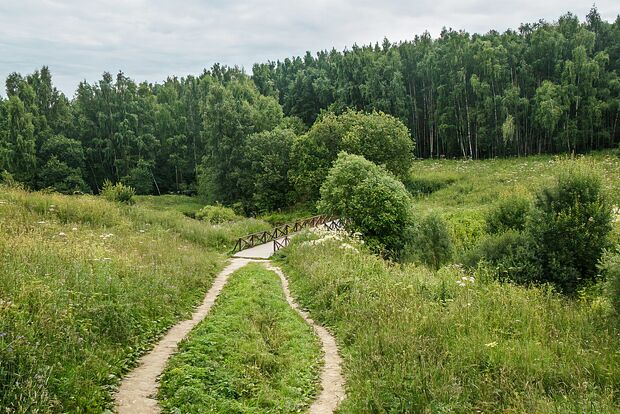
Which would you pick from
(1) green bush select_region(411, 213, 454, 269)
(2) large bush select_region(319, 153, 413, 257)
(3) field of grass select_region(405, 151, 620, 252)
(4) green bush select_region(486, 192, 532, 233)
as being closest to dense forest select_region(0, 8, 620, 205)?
(3) field of grass select_region(405, 151, 620, 252)

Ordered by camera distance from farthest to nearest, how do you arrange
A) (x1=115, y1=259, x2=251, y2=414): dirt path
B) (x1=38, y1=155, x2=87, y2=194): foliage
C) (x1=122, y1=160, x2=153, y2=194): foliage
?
1. (x1=122, y1=160, x2=153, y2=194): foliage
2. (x1=38, y1=155, x2=87, y2=194): foliage
3. (x1=115, y1=259, x2=251, y2=414): dirt path

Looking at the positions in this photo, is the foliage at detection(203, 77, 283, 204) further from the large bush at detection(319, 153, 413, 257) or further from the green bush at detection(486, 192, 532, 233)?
the green bush at detection(486, 192, 532, 233)

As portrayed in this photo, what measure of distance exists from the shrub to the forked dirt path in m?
9.83

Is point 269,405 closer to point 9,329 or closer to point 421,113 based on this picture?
point 9,329

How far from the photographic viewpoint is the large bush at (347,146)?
151 feet

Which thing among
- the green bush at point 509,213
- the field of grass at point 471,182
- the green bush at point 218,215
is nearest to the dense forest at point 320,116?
the field of grass at point 471,182

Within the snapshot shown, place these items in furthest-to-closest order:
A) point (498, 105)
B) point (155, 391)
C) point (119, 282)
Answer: point (498, 105), point (119, 282), point (155, 391)

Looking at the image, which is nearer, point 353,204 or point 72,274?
point 72,274

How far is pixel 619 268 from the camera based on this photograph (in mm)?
8711

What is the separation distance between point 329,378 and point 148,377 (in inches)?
130

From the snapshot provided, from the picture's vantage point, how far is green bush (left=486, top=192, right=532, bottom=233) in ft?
77.0

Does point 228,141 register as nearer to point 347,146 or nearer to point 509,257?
point 347,146

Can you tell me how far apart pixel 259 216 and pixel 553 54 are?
4625 cm

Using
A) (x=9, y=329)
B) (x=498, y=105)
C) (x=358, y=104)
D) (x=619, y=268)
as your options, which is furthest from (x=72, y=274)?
(x=358, y=104)
